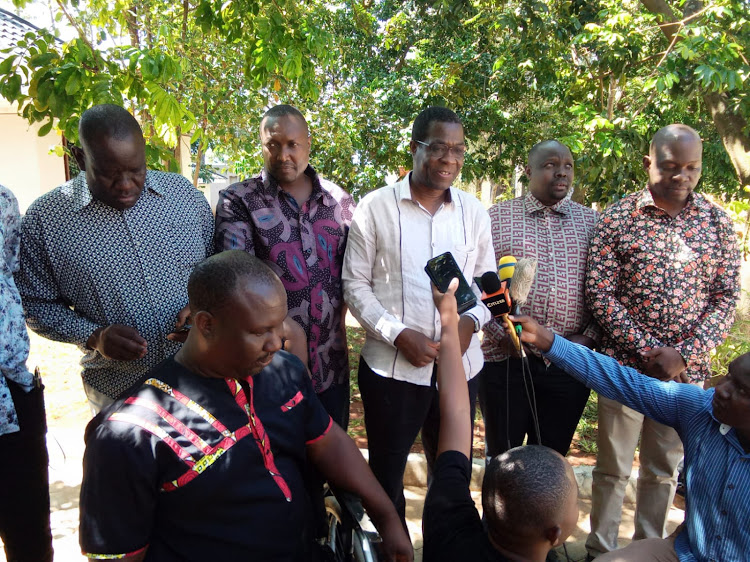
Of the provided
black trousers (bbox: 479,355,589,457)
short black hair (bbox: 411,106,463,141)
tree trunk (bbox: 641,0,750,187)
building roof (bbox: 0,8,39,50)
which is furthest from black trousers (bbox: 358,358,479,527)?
building roof (bbox: 0,8,39,50)

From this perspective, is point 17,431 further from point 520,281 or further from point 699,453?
point 699,453

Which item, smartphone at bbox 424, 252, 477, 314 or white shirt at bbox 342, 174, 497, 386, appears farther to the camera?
white shirt at bbox 342, 174, 497, 386

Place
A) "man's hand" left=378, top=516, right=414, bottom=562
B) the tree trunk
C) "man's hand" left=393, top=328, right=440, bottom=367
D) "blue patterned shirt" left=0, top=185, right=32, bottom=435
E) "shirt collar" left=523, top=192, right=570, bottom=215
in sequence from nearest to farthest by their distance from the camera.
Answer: "man's hand" left=378, top=516, right=414, bottom=562
"blue patterned shirt" left=0, top=185, right=32, bottom=435
"man's hand" left=393, top=328, right=440, bottom=367
"shirt collar" left=523, top=192, right=570, bottom=215
the tree trunk

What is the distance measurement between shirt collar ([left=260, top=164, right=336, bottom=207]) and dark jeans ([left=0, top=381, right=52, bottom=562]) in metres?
1.30

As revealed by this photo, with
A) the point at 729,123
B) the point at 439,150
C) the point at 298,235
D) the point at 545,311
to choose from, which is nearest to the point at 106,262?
the point at 298,235

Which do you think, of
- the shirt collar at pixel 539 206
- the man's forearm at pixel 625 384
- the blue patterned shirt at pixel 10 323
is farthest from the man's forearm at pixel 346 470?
the shirt collar at pixel 539 206

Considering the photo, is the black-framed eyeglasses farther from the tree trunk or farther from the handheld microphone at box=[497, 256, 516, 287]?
the tree trunk

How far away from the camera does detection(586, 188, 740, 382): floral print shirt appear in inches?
114

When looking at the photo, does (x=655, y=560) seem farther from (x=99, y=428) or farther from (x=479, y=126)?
(x=479, y=126)

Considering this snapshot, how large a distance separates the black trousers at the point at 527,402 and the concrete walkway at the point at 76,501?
699mm

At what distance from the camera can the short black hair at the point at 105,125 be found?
2.22 meters

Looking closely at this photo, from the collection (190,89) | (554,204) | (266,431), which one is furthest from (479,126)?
(266,431)

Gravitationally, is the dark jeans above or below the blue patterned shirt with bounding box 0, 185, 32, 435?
below

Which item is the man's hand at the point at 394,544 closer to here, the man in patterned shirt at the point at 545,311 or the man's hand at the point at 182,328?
the man's hand at the point at 182,328
